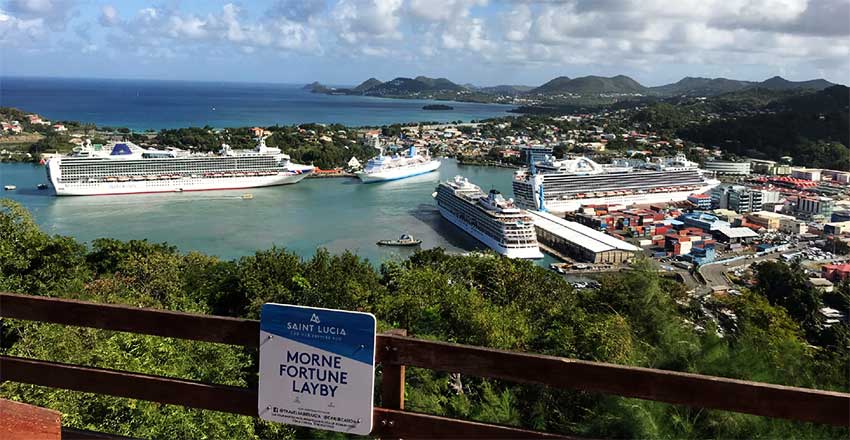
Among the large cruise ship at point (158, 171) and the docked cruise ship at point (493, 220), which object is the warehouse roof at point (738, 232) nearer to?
the docked cruise ship at point (493, 220)

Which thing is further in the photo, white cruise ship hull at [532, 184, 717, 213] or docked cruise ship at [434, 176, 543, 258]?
white cruise ship hull at [532, 184, 717, 213]

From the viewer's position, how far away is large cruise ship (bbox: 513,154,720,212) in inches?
637

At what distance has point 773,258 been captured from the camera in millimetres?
11523

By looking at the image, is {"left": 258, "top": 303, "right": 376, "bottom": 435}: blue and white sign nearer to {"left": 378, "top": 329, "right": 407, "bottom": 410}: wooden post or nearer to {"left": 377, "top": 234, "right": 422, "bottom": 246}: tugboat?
{"left": 378, "top": 329, "right": 407, "bottom": 410}: wooden post

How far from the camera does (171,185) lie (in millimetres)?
17328

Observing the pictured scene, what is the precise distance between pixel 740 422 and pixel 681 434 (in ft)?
0.37

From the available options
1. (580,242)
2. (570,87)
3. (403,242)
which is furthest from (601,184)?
(570,87)

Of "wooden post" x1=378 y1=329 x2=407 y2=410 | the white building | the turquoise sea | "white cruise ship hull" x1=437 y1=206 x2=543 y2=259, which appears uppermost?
"wooden post" x1=378 y1=329 x2=407 y2=410

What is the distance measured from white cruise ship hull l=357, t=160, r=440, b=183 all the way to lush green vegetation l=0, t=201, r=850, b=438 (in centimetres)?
1227

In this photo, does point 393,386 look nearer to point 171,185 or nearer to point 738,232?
point 738,232

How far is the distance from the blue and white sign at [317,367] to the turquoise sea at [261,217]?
9476 mm

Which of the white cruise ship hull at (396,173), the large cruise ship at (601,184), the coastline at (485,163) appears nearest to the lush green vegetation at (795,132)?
the large cruise ship at (601,184)

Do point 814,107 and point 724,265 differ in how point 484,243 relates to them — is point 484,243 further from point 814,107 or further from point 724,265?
point 814,107

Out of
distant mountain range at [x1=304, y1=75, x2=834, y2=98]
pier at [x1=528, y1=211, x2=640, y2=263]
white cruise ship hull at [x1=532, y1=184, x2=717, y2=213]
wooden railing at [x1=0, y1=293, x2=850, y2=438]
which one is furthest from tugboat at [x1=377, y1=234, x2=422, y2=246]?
distant mountain range at [x1=304, y1=75, x2=834, y2=98]
